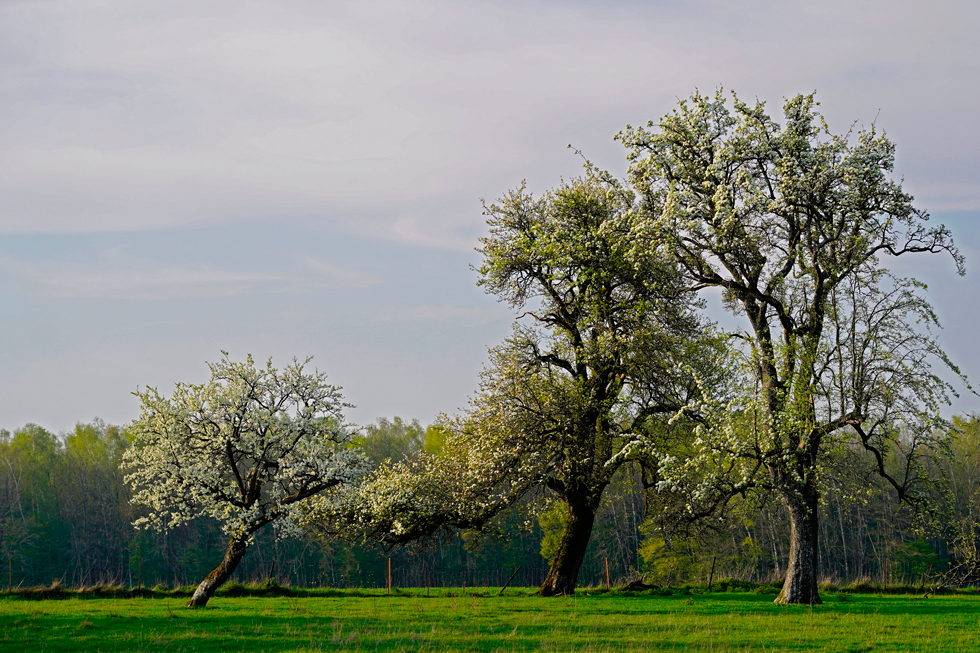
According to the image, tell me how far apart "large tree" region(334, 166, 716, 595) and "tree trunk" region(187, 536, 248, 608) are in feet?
14.6

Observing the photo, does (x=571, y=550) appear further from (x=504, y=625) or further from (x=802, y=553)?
(x=504, y=625)

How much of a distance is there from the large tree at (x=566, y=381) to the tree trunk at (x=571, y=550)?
40 millimetres

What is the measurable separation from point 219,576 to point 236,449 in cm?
425

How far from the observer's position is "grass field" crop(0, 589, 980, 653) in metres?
15.4

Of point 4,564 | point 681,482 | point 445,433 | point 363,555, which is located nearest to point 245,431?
point 445,433

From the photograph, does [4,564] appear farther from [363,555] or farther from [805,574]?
[805,574]

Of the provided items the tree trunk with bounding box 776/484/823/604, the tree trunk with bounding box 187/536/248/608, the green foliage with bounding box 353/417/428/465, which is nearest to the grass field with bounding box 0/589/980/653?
the tree trunk with bounding box 187/536/248/608

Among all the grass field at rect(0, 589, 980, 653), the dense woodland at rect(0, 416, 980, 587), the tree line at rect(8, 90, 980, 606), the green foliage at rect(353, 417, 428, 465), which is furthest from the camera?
the green foliage at rect(353, 417, 428, 465)

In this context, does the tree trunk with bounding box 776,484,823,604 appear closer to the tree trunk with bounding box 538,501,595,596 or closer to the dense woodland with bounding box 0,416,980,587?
the tree trunk with bounding box 538,501,595,596

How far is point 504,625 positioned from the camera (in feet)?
61.3

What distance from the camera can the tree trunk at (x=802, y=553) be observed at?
24.3 meters

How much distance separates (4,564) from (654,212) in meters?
68.3

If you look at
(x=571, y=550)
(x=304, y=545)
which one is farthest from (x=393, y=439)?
(x=571, y=550)

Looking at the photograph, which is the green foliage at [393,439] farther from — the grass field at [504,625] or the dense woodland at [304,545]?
the grass field at [504,625]
